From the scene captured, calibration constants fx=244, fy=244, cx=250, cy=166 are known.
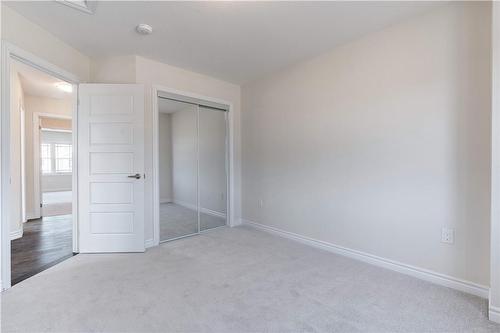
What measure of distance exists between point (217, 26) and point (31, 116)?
4.67 metres

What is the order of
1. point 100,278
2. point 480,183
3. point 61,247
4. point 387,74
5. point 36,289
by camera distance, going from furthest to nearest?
point 61,247, point 387,74, point 100,278, point 36,289, point 480,183

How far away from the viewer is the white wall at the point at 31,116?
468 cm

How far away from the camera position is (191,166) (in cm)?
398

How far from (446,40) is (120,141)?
3.59 meters

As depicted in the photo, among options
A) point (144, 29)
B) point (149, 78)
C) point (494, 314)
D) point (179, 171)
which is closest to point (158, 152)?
point (179, 171)

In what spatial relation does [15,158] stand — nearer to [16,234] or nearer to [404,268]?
[16,234]

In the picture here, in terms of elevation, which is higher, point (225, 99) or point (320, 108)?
point (225, 99)

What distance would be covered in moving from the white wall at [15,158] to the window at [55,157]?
20.5 ft

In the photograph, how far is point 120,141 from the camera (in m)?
3.06

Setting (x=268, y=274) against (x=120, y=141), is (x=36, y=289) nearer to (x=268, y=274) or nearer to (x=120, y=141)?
(x=120, y=141)

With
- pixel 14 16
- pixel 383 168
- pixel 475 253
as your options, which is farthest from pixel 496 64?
pixel 14 16

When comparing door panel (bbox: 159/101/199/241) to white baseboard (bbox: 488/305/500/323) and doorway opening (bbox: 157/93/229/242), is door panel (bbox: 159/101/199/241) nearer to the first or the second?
doorway opening (bbox: 157/93/229/242)

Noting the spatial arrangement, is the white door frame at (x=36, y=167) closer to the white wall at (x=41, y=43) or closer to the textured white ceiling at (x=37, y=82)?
the textured white ceiling at (x=37, y=82)

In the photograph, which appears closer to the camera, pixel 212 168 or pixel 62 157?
pixel 212 168
